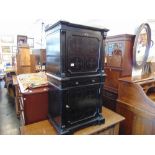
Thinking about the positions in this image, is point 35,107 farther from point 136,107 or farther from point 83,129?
point 136,107

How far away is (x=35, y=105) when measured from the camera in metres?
1.59

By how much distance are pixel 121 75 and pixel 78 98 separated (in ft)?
3.33

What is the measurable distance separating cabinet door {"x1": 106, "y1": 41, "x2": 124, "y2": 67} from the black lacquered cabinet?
764mm

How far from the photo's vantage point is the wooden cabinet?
1538 mm

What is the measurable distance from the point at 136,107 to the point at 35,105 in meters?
1.25

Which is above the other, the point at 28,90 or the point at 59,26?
the point at 59,26

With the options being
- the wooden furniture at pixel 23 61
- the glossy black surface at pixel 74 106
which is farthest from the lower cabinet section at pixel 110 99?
the wooden furniture at pixel 23 61

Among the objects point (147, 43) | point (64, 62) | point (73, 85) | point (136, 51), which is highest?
point (147, 43)

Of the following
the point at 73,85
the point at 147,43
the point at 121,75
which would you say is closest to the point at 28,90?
the point at 73,85

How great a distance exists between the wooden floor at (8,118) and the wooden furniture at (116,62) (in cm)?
178

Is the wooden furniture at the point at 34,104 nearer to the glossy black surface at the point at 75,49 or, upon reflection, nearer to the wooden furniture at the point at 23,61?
the glossy black surface at the point at 75,49

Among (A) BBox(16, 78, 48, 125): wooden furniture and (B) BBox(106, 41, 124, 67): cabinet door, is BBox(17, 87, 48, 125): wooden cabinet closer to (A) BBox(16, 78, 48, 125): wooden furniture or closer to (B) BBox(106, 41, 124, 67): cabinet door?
(A) BBox(16, 78, 48, 125): wooden furniture

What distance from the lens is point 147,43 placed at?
2.27 m
